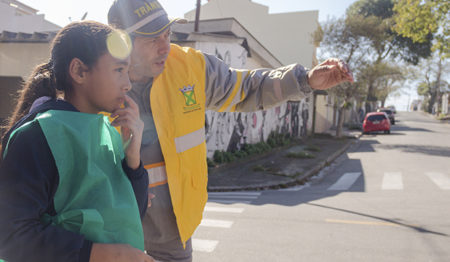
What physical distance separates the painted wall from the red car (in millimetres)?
8246

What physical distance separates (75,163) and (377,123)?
88.4 ft

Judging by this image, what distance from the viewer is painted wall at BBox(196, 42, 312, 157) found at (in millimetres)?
11391

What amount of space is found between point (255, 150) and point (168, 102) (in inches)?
488

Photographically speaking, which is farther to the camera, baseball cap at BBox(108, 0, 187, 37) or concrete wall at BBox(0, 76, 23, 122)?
concrete wall at BBox(0, 76, 23, 122)

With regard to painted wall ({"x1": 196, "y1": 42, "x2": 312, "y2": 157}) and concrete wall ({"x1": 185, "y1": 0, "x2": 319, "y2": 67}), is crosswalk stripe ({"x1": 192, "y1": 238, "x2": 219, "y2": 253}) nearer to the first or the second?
painted wall ({"x1": 196, "y1": 42, "x2": 312, "y2": 157})

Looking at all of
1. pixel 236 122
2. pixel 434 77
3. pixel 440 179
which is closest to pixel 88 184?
pixel 440 179

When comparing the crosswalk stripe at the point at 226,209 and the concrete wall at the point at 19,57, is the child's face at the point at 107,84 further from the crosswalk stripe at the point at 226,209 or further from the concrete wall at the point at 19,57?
the concrete wall at the point at 19,57

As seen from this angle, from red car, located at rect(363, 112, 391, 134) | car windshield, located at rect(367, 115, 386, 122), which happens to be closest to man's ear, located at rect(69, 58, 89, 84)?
red car, located at rect(363, 112, 391, 134)

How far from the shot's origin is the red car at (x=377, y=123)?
25.3 m

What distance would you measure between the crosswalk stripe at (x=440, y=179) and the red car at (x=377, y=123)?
53.3ft

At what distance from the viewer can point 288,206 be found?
655 cm

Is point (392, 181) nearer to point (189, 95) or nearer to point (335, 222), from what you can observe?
point (335, 222)

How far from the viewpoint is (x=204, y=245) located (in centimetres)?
447

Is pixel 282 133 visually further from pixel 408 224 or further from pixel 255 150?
pixel 408 224
